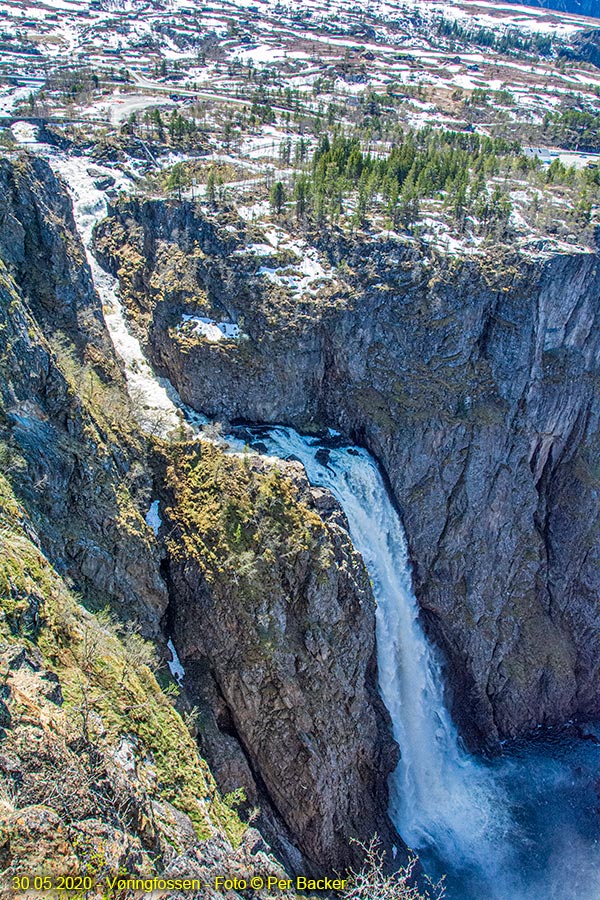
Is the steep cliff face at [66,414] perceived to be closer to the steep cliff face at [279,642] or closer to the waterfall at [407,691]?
the steep cliff face at [279,642]

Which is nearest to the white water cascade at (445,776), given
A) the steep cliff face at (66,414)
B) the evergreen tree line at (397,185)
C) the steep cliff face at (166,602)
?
the steep cliff face at (166,602)

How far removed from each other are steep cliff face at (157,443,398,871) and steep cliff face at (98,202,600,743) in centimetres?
1129

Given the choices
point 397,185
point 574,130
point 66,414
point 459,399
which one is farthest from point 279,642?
point 574,130

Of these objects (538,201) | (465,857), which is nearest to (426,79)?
(538,201)

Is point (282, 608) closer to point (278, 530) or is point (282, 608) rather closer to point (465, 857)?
point (278, 530)

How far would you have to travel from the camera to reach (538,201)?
59188mm

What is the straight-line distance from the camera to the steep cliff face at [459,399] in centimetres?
4666

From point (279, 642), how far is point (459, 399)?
25.7m

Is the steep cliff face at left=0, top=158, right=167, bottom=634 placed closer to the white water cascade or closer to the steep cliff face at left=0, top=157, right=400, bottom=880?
the steep cliff face at left=0, top=157, right=400, bottom=880

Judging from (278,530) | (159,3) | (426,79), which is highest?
(159,3)

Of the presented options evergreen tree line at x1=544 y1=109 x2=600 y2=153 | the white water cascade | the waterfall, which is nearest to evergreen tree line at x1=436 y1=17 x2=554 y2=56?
evergreen tree line at x1=544 y1=109 x2=600 y2=153

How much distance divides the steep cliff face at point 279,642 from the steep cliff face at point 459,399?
1129 cm

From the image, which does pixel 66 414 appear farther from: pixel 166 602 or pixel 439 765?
pixel 439 765

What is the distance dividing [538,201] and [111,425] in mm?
49386
